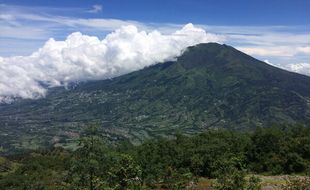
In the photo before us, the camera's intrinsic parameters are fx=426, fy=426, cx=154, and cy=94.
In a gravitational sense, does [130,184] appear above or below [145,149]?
above

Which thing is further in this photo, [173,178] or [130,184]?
[173,178]

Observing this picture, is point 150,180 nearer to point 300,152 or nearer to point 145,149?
point 145,149

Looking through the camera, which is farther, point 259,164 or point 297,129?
point 297,129

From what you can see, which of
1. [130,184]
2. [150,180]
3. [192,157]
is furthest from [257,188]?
[192,157]

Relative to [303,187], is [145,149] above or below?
below

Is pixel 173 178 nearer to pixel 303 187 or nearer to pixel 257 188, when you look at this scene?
pixel 257 188

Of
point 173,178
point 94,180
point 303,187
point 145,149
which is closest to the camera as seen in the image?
point 303,187

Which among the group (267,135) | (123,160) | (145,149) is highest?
(123,160)

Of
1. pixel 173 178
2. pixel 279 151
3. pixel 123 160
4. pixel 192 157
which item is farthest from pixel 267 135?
pixel 123 160

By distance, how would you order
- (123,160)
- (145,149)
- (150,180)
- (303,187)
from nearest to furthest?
(303,187) < (123,160) < (150,180) < (145,149)
